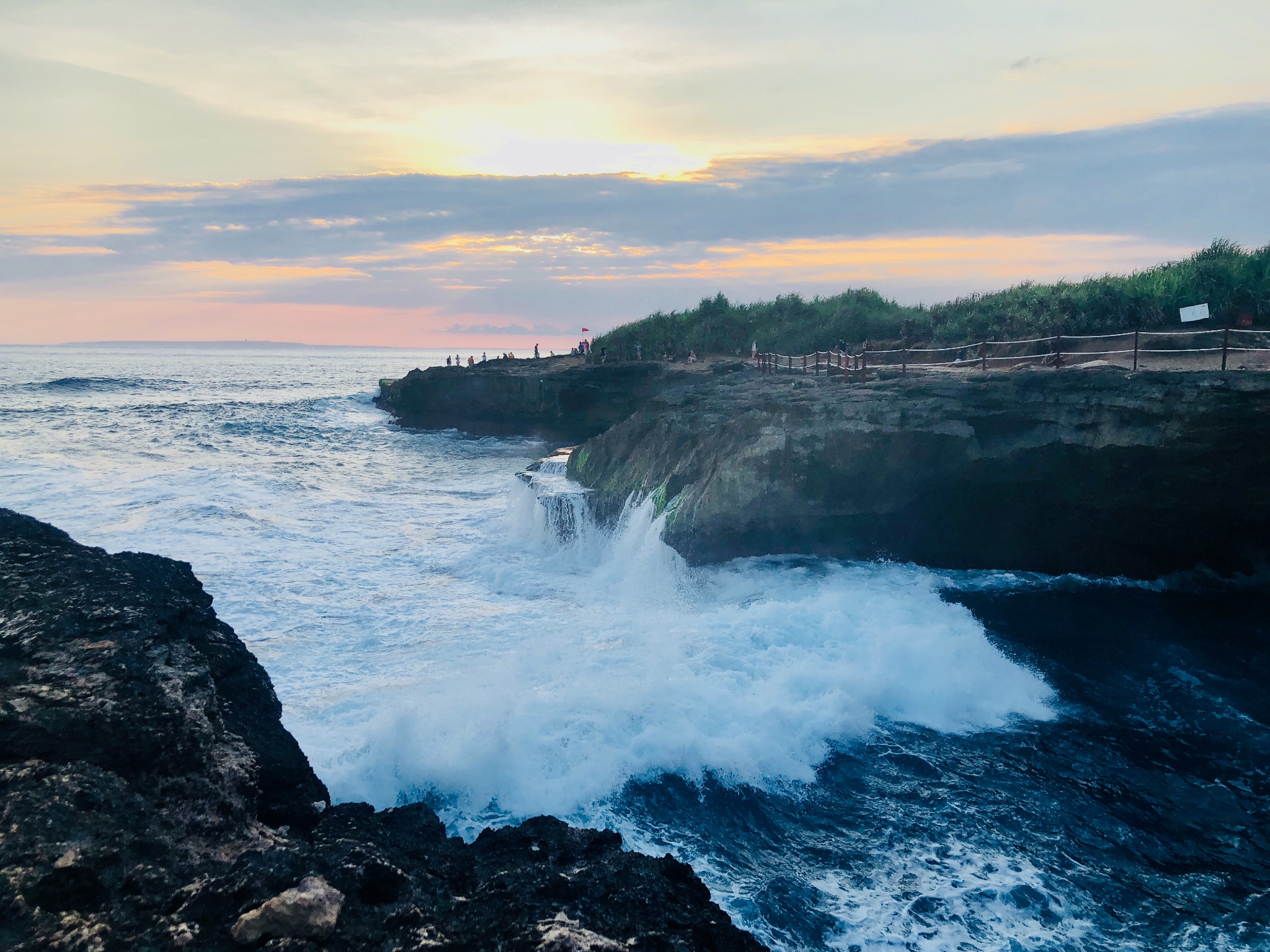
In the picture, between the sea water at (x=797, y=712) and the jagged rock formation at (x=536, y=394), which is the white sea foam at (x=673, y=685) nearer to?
the sea water at (x=797, y=712)

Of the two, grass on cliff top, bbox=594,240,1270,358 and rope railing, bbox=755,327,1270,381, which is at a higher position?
grass on cliff top, bbox=594,240,1270,358

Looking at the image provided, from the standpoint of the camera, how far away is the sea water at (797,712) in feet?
25.5

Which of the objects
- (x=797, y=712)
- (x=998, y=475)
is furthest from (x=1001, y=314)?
(x=797, y=712)

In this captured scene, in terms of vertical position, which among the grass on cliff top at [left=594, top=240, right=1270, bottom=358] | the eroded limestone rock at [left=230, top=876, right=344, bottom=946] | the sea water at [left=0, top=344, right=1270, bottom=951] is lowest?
the sea water at [left=0, top=344, right=1270, bottom=951]

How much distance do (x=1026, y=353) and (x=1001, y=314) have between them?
12.8ft

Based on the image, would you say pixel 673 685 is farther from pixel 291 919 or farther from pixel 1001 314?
pixel 1001 314

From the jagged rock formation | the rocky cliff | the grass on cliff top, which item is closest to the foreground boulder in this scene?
the rocky cliff

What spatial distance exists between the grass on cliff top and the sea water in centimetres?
1061

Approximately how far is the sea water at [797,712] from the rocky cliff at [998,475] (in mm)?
794

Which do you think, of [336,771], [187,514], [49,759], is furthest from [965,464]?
[187,514]

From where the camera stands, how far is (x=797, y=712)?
35.8 feet

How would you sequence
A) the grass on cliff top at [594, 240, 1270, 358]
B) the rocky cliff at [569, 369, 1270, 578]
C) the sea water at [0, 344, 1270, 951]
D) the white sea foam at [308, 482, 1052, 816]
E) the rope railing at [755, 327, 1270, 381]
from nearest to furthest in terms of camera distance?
the sea water at [0, 344, 1270, 951]
the white sea foam at [308, 482, 1052, 816]
the rocky cliff at [569, 369, 1270, 578]
the rope railing at [755, 327, 1270, 381]
the grass on cliff top at [594, 240, 1270, 358]

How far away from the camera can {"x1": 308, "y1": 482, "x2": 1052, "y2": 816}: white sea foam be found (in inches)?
372

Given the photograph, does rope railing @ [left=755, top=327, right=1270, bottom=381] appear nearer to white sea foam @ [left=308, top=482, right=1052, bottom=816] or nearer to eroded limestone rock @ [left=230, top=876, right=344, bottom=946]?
white sea foam @ [left=308, top=482, right=1052, bottom=816]
